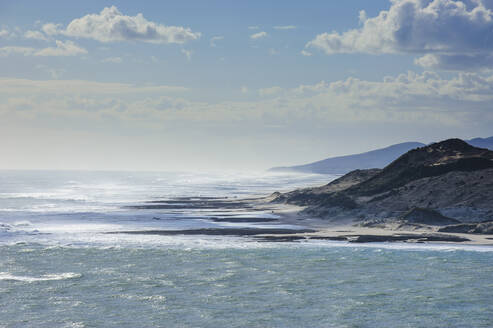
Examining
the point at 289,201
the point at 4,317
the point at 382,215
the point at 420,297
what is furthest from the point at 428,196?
the point at 4,317

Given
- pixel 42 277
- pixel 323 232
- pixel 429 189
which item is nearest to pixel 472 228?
pixel 323 232

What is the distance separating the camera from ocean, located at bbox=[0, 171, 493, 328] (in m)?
27.6

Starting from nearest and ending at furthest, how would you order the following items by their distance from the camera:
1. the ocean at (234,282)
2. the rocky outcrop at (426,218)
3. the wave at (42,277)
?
the ocean at (234,282) → the wave at (42,277) → the rocky outcrop at (426,218)

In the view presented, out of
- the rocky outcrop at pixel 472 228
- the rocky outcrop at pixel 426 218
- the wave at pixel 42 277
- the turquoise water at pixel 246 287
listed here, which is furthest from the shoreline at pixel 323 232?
the wave at pixel 42 277

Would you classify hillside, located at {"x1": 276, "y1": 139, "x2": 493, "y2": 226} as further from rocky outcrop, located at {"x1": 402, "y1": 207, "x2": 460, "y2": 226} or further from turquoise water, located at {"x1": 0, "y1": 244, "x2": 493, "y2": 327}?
turquoise water, located at {"x1": 0, "y1": 244, "x2": 493, "y2": 327}

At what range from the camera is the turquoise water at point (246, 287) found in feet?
90.0

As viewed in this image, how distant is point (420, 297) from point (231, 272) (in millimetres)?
11873

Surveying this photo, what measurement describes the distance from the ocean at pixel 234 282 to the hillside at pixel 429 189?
785 inches

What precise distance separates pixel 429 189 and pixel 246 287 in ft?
158

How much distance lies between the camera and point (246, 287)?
3391 centimetres

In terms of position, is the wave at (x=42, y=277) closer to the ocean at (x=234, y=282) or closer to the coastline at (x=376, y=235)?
the ocean at (x=234, y=282)

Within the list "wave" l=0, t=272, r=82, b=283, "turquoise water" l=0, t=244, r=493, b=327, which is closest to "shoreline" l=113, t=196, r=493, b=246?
"turquoise water" l=0, t=244, r=493, b=327

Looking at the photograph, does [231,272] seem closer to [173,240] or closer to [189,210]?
[173,240]

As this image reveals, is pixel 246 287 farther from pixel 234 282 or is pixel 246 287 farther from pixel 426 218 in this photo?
pixel 426 218
